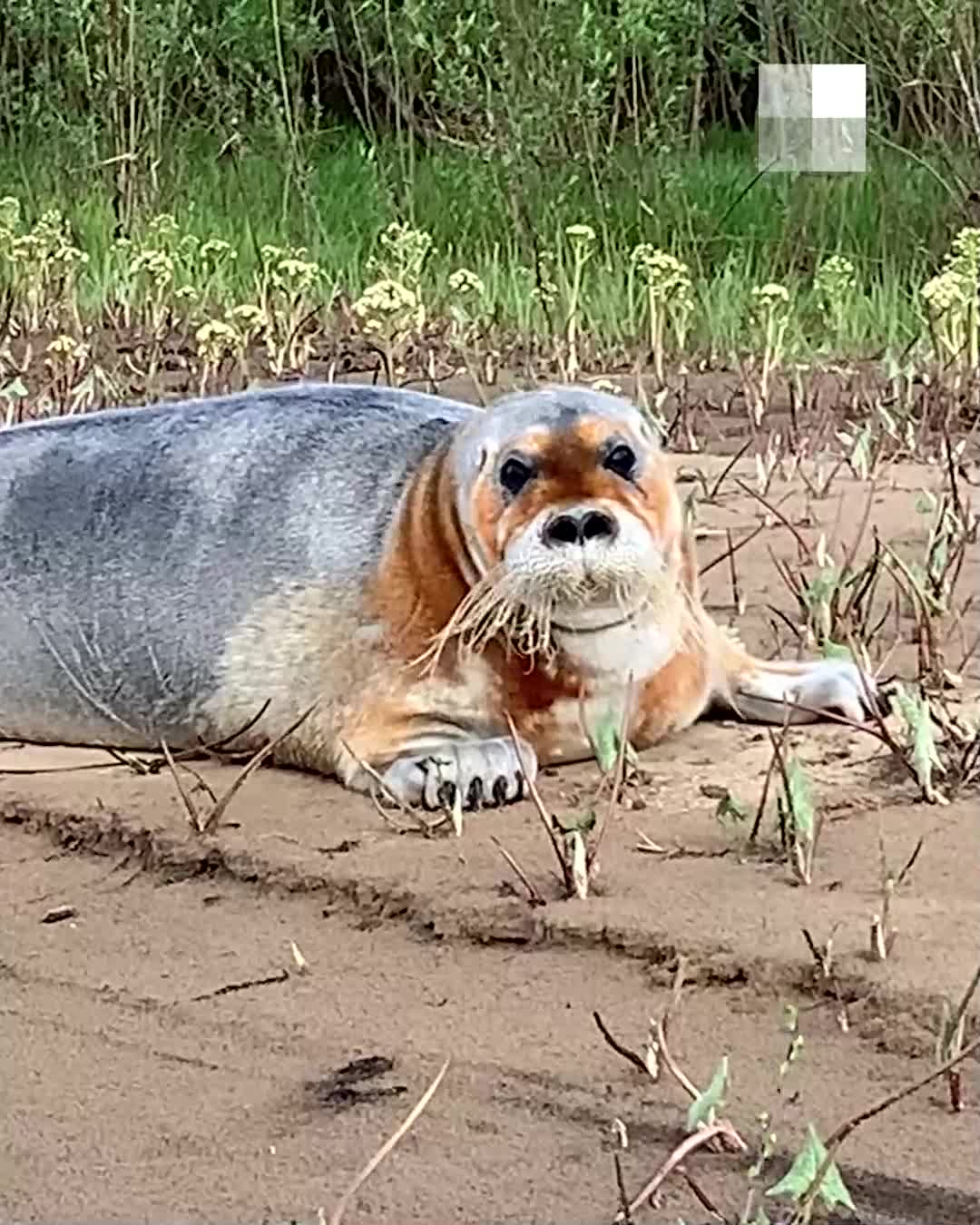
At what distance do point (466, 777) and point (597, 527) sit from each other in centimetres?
35

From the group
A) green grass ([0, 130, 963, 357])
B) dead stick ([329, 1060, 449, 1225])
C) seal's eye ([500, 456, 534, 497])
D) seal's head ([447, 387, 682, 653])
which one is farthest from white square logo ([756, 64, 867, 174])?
dead stick ([329, 1060, 449, 1225])

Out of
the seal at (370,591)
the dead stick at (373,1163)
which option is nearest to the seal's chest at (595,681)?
the seal at (370,591)

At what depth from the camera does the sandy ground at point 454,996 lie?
2264 mm

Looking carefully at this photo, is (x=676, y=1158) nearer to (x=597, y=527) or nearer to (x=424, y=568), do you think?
(x=597, y=527)

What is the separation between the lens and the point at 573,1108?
93.5 inches

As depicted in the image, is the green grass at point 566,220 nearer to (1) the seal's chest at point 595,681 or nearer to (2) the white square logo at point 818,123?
(2) the white square logo at point 818,123

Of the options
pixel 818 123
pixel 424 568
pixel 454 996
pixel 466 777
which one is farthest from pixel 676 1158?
pixel 818 123

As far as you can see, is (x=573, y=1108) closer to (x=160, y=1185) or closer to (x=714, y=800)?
(x=160, y=1185)

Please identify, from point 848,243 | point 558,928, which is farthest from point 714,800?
point 848,243

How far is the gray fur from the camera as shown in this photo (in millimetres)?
3768

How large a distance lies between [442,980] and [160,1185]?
0.51 meters

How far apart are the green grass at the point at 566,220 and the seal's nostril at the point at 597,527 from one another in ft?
12.5

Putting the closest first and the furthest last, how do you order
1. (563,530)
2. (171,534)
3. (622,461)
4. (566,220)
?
(563,530)
(622,461)
(171,534)
(566,220)

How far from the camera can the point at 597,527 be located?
10.6 feet
